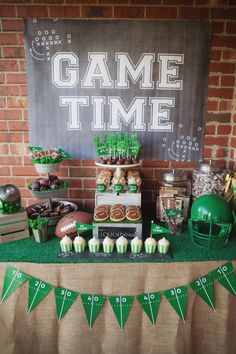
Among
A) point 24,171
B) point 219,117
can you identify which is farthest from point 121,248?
point 219,117

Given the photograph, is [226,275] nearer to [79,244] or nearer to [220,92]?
[79,244]

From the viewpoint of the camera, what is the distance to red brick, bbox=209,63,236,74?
5.46 feet

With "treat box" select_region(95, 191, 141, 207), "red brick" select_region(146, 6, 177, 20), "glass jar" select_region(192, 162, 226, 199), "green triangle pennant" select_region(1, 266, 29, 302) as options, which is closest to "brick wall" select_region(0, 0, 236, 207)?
"red brick" select_region(146, 6, 177, 20)

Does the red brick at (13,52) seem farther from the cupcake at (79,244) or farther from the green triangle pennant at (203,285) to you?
the green triangle pennant at (203,285)

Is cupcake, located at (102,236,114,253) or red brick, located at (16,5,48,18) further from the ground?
red brick, located at (16,5,48,18)

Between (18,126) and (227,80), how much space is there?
1.29m

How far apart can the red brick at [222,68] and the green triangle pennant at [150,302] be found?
4.17ft

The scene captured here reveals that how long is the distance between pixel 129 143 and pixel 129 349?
1.04 m

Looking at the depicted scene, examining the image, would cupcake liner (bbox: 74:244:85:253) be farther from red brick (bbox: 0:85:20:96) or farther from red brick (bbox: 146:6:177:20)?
red brick (bbox: 146:6:177:20)

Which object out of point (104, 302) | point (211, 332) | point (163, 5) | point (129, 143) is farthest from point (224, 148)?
point (104, 302)

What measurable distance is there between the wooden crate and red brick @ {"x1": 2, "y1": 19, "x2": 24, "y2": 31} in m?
1.05

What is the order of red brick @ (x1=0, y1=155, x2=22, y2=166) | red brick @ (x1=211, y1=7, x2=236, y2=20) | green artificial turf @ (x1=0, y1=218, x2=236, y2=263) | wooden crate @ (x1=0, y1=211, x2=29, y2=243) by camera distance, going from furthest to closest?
red brick @ (x1=0, y1=155, x2=22, y2=166) < red brick @ (x1=211, y1=7, x2=236, y2=20) < wooden crate @ (x1=0, y1=211, x2=29, y2=243) < green artificial turf @ (x1=0, y1=218, x2=236, y2=263)

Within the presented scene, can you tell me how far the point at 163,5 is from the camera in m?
1.60

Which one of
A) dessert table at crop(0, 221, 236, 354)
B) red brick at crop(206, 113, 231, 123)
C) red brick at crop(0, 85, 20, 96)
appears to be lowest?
dessert table at crop(0, 221, 236, 354)
